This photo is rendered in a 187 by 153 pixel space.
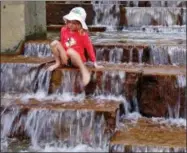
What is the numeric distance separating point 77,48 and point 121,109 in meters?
1.04

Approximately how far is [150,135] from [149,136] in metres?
0.04

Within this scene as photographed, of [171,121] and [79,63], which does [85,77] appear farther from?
[171,121]

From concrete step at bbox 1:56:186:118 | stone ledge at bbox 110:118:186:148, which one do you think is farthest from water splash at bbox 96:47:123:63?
stone ledge at bbox 110:118:186:148

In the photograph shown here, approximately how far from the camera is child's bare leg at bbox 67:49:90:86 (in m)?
5.78

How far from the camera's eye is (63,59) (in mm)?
6066

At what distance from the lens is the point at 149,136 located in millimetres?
4855

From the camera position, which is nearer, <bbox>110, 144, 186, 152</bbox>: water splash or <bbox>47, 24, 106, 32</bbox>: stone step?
<bbox>110, 144, 186, 152</bbox>: water splash

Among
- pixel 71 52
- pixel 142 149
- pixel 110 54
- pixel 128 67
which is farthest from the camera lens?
pixel 110 54

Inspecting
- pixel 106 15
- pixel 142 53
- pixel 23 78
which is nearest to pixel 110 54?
pixel 142 53

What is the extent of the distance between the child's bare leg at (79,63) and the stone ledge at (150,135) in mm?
758

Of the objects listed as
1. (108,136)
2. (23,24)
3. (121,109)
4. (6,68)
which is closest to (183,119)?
(121,109)

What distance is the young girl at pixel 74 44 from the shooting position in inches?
235

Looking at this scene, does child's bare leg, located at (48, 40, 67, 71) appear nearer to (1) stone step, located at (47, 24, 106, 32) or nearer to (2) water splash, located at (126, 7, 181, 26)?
(1) stone step, located at (47, 24, 106, 32)

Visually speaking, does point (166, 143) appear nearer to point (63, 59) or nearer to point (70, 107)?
point (70, 107)
